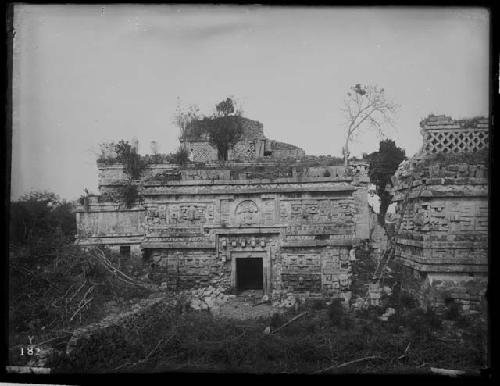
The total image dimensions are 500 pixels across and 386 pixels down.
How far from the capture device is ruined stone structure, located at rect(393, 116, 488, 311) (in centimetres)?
582

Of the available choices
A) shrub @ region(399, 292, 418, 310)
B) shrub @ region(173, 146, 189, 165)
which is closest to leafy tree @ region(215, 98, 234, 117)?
shrub @ region(173, 146, 189, 165)

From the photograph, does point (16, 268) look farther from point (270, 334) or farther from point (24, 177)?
point (270, 334)

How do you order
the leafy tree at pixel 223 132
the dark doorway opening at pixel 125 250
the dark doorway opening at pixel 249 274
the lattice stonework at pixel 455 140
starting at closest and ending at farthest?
the lattice stonework at pixel 455 140
the leafy tree at pixel 223 132
the dark doorway opening at pixel 125 250
the dark doorway opening at pixel 249 274

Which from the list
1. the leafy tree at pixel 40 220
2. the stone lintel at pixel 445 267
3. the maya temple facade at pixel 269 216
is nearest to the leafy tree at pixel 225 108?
the maya temple facade at pixel 269 216

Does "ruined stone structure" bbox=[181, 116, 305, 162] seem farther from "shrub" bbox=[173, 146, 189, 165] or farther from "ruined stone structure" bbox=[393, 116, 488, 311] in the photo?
"ruined stone structure" bbox=[393, 116, 488, 311]

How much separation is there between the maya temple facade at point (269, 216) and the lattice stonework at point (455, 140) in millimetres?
22

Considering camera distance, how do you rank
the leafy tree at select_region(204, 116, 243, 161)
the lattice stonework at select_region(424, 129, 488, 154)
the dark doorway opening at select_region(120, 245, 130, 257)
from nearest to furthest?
1. the lattice stonework at select_region(424, 129, 488, 154)
2. the leafy tree at select_region(204, 116, 243, 161)
3. the dark doorway opening at select_region(120, 245, 130, 257)

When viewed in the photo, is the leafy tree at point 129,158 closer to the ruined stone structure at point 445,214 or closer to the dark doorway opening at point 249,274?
the dark doorway opening at point 249,274

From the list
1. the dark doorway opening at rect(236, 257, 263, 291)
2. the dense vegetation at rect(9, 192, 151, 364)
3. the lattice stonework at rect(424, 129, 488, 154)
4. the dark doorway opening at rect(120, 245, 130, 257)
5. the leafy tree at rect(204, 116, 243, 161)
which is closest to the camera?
the lattice stonework at rect(424, 129, 488, 154)

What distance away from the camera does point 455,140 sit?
19.5 ft

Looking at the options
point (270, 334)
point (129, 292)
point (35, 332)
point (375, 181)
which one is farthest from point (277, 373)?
point (35, 332)

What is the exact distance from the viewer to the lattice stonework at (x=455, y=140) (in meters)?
5.74

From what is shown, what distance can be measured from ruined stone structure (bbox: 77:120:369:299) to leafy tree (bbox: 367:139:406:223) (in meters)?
0.21

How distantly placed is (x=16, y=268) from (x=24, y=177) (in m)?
1.46
